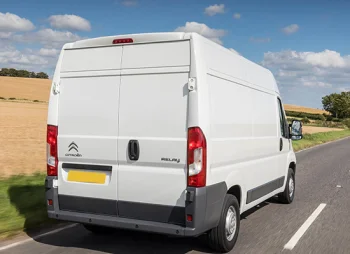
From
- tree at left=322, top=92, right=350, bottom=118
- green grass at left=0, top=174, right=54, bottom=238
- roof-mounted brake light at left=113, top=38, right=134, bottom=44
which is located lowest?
green grass at left=0, top=174, right=54, bottom=238

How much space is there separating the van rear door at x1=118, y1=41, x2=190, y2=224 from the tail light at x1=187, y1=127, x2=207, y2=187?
0.08 metres

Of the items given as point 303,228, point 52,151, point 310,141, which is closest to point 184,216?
point 52,151

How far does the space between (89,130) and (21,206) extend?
2.77 metres

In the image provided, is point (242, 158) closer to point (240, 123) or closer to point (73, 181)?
Result: point (240, 123)

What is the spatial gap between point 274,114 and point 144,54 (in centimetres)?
301

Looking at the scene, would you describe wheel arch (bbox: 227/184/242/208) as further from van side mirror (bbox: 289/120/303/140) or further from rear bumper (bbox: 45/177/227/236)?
van side mirror (bbox: 289/120/303/140)

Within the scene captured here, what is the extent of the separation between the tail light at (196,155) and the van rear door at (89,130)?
2.96 ft

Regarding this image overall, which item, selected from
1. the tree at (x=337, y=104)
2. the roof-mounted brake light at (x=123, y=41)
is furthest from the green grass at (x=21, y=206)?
the tree at (x=337, y=104)

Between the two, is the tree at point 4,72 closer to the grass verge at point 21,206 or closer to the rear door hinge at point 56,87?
the grass verge at point 21,206

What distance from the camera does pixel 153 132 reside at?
476cm

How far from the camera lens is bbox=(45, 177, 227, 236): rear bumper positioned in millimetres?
4543

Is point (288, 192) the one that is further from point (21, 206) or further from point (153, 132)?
point (21, 206)

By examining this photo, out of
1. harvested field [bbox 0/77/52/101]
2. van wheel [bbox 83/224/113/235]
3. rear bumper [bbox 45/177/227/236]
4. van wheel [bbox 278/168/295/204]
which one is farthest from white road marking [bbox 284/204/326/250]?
harvested field [bbox 0/77/52/101]

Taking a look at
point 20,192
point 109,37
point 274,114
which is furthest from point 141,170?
point 20,192
